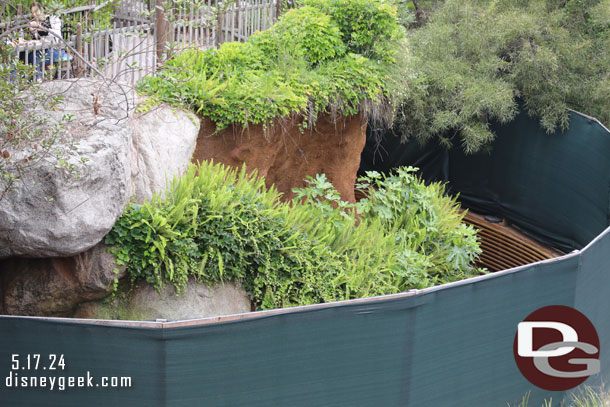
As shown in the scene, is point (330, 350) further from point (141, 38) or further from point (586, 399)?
point (141, 38)

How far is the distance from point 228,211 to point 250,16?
3903mm

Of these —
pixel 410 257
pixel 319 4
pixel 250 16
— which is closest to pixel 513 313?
pixel 410 257

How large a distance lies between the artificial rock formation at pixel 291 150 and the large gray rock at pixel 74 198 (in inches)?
74.0

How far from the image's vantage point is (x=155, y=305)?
17.6ft

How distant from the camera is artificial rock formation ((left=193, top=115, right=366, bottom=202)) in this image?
6969 mm

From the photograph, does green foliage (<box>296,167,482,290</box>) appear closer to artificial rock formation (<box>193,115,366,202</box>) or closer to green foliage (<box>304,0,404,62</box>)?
artificial rock formation (<box>193,115,366,202</box>)

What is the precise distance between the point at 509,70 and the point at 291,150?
398 centimetres

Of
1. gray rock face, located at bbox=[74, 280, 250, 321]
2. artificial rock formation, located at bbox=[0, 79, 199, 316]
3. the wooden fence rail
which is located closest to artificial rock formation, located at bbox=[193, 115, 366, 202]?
artificial rock formation, located at bbox=[0, 79, 199, 316]

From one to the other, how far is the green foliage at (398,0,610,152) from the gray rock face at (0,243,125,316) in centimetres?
547

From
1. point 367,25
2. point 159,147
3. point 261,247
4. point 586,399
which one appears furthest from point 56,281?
point 367,25

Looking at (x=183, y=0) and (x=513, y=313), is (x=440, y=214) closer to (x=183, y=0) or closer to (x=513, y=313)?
(x=513, y=313)

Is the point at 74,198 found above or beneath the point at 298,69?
beneath

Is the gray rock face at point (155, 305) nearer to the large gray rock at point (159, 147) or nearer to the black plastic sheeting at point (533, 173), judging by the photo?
the large gray rock at point (159, 147)

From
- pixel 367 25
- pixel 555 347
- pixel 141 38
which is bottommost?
pixel 555 347
